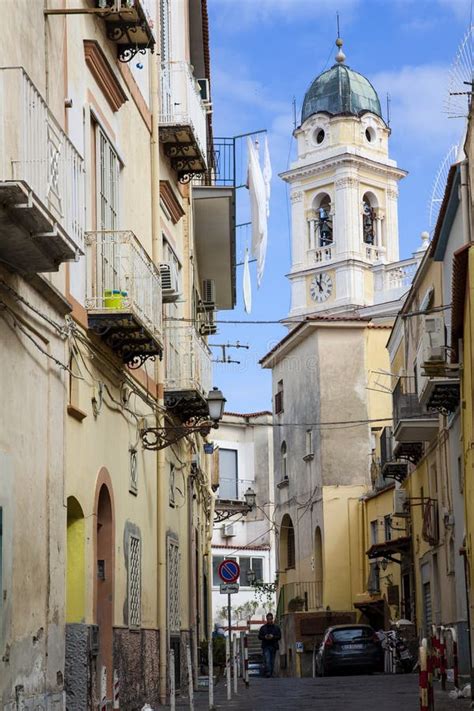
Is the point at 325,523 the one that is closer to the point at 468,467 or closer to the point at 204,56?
the point at 204,56

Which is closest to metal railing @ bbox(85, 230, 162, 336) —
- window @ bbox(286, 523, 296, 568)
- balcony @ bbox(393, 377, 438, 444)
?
balcony @ bbox(393, 377, 438, 444)

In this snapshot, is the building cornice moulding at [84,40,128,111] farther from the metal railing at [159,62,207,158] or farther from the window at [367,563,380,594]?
the window at [367,563,380,594]

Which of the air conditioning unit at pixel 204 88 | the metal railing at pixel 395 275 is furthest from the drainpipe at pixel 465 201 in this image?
the metal railing at pixel 395 275

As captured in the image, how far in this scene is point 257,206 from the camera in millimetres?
25094

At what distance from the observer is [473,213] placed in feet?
73.3

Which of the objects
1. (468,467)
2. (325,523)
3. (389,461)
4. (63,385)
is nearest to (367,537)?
(325,523)

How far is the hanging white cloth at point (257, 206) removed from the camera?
81.5ft

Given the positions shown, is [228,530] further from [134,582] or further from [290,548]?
[134,582]

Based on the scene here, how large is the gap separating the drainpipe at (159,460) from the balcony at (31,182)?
7605 millimetres

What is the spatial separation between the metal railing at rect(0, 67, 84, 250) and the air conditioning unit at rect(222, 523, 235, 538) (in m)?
54.0

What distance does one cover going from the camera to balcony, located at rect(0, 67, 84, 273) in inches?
396

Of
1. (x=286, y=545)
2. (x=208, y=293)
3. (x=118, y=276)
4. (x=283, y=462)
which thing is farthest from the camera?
(x=286, y=545)

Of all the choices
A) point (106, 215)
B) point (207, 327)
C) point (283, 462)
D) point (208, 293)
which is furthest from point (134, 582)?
point (283, 462)

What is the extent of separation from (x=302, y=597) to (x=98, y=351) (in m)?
35.2
